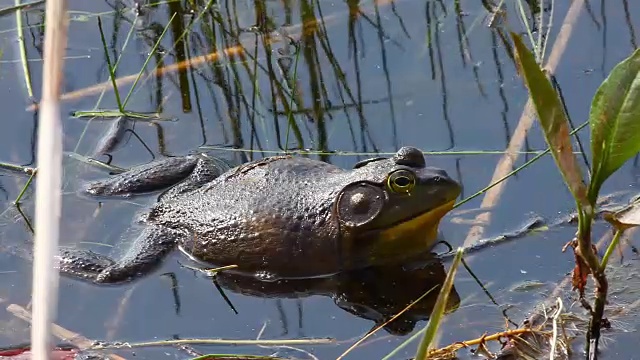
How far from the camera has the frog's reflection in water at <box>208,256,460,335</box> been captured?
11.3ft

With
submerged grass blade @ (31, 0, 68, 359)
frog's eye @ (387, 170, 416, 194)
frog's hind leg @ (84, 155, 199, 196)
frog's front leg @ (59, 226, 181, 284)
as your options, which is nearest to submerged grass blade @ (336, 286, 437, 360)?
frog's eye @ (387, 170, 416, 194)

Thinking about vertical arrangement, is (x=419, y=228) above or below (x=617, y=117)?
below

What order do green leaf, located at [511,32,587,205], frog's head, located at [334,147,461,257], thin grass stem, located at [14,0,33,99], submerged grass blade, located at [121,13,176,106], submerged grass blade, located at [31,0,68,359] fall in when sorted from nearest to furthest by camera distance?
submerged grass blade, located at [31,0,68,359], green leaf, located at [511,32,587,205], frog's head, located at [334,147,461,257], submerged grass blade, located at [121,13,176,106], thin grass stem, located at [14,0,33,99]

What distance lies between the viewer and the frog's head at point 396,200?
3.61 m

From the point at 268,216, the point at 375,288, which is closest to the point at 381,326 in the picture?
the point at 375,288

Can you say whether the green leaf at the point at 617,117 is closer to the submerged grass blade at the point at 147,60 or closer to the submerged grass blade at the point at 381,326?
the submerged grass blade at the point at 381,326

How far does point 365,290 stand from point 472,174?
2.44 feet

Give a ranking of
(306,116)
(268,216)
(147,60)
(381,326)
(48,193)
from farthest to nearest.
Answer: (147,60), (306,116), (268,216), (381,326), (48,193)

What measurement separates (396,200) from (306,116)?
1033mm

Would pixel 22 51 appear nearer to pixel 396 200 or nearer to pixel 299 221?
pixel 299 221

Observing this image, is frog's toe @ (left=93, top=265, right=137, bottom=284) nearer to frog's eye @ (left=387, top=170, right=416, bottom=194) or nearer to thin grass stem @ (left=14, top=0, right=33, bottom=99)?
frog's eye @ (left=387, top=170, right=416, bottom=194)

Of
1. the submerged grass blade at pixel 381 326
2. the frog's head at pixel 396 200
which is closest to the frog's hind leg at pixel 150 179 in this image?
the frog's head at pixel 396 200

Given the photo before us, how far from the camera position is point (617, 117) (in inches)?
86.7

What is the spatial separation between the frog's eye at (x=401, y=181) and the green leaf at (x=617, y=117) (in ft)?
4.65
